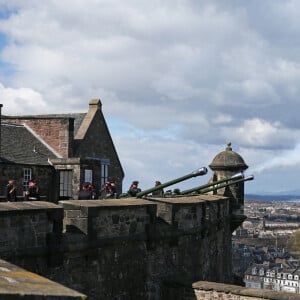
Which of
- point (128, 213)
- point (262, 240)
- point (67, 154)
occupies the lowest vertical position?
point (262, 240)

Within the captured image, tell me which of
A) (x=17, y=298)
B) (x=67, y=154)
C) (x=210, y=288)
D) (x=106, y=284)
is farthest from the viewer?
(x=67, y=154)

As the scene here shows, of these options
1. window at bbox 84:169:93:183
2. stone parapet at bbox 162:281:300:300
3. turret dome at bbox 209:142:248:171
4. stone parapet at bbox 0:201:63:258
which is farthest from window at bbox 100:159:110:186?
stone parapet at bbox 0:201:63:258

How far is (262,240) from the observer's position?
198750mm

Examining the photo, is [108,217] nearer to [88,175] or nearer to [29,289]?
[29,289]

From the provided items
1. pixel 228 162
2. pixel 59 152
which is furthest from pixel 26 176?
pixel 228 162

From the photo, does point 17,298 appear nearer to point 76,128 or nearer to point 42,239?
point 42,239

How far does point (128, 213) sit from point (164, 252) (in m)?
1.83

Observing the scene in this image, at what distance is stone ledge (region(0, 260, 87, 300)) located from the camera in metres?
3.30

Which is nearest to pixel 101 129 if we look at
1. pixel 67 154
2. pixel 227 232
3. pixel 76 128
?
pixel 76 128

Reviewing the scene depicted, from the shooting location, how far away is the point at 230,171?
19516mm

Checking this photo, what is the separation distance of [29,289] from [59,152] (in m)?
26.3

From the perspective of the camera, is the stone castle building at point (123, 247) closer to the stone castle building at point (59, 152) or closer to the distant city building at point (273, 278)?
the stone castle building at point (59, 152)

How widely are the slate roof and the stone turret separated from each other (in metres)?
9.97

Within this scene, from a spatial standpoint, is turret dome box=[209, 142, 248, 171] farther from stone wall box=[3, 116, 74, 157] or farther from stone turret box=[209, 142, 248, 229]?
stone wall box=[3, 116, 74, 157]
